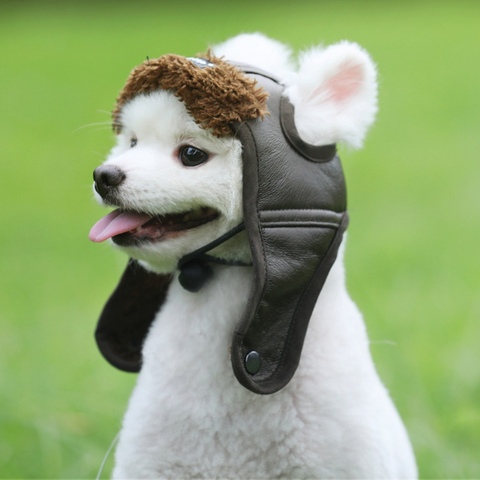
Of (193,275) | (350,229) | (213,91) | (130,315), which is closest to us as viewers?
(213,91)

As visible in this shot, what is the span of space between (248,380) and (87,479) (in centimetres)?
119

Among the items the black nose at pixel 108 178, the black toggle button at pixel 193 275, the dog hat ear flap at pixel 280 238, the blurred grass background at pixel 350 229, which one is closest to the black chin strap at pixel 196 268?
the black toggle button at pixel 193 275

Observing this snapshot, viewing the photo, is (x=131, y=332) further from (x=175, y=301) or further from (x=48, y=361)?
(x=48, y=361)

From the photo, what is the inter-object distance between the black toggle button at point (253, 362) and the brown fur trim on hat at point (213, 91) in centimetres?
46

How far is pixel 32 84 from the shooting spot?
9.82 meters

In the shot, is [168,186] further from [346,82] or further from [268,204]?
[346,82]

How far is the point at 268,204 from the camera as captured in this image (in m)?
2.09

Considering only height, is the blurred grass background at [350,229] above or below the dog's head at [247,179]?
below

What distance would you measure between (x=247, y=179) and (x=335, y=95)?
1.03 ft

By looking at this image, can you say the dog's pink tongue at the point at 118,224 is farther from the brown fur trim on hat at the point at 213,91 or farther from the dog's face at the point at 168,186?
the brown fur trim on hat at the point at 213,91

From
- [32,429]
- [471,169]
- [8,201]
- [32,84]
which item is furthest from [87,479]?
[32,84]

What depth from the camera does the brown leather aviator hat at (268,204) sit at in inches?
81.3

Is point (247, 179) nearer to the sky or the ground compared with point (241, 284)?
nearer to the sky

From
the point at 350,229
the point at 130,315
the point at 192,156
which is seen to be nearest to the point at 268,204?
the point at 192,156
